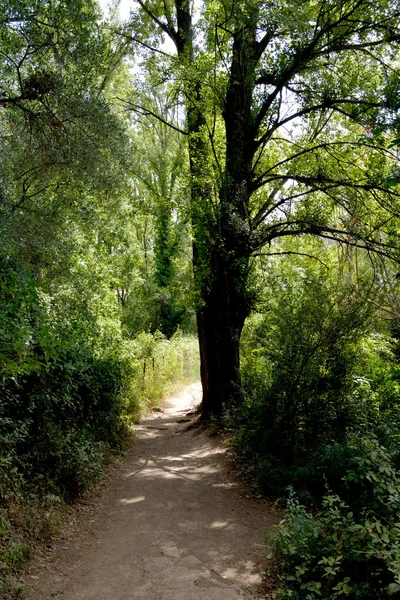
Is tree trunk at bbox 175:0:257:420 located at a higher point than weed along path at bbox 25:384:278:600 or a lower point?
higher

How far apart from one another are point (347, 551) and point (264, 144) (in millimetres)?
9130

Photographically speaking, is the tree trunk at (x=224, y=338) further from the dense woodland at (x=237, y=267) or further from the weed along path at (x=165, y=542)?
the weed along path at (x=165, y=542)

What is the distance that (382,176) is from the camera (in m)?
9.36

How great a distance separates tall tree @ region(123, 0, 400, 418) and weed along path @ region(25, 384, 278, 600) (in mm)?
3177

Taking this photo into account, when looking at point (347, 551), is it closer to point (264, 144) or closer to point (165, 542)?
point (165, 542)

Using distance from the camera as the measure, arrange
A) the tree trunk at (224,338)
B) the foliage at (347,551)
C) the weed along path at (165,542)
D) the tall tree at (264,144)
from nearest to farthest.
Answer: the foliage at (347,551) < the weed along path at (165,542) < the tall tree at (264,144) < the tree trunk at (224,338)

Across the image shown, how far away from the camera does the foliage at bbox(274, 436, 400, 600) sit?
3604 mm

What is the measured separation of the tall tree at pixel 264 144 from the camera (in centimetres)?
929

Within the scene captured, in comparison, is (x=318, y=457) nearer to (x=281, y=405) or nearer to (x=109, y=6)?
(x=281, y=405)

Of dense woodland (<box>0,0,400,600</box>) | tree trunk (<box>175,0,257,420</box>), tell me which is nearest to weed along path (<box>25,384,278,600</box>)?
dense woodland (<box>0,0,400,600</box>)

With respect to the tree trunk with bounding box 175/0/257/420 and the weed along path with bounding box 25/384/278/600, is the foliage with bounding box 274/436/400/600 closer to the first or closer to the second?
the weed along path with bounding box 25/384/278/600

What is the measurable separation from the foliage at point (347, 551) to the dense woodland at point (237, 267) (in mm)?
25

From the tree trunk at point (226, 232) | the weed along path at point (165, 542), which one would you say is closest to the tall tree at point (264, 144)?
the tree trunk at point (226, 232)

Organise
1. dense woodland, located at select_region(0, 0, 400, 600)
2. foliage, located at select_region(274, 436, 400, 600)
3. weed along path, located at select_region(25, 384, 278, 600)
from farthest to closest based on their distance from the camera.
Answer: dense woodland, located at select_region(0, 0, 400, 600) → weed along path, located at select_region(25, 384, 278, 600) → foliage, located at select_region(274, 436, 400, 600)
